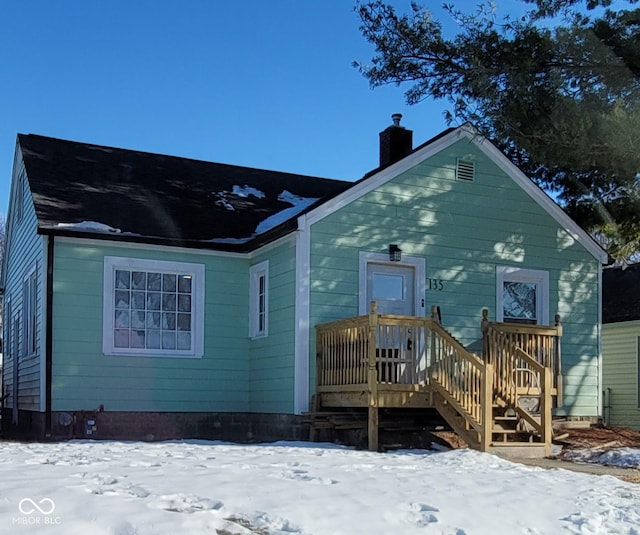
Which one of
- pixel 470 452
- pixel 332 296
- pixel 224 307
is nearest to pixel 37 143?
pixel 224 307

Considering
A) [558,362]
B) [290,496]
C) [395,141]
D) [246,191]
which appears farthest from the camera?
[246,191]

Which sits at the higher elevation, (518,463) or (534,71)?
(534,71)

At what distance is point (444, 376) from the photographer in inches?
433

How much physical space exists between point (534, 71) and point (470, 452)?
19.6 ft

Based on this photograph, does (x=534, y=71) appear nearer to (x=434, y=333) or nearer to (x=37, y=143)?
(x=434, y=333)

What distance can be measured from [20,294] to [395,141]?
7.72 m

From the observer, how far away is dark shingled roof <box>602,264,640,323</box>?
813 inches

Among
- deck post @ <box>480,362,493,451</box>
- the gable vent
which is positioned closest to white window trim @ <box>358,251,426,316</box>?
the gable vent

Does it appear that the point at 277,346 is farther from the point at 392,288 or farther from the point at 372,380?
the point at 372,380

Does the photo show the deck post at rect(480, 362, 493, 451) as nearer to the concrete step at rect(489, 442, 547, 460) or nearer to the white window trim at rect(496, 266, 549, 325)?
the concrete step at rect(489, 442, 547, 460)

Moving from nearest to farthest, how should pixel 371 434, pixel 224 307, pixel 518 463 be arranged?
pixel 518 463 < pixel 371 434 < pixel 224 307

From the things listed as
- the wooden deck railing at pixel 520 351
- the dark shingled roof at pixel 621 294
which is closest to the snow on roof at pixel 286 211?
the wooden deck railing at pixel 520 351

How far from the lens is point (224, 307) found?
13.5 metres

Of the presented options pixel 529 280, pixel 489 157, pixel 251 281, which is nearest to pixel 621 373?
pixel 529 280
